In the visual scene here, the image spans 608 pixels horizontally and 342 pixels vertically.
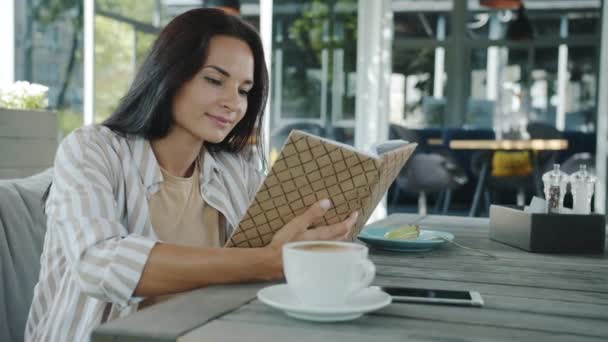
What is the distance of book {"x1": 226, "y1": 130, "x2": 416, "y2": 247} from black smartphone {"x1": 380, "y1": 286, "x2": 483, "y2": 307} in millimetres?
186

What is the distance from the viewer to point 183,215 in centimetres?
143

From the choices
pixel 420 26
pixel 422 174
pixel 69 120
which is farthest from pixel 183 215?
pixel 420 26

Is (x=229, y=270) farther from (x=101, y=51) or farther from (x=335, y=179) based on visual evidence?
(x=101, y=51)

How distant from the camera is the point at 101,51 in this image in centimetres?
607

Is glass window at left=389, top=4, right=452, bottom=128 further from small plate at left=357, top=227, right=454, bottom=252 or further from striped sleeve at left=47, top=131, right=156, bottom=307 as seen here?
striped sleeve at left=47, top=131, right=156, bottom=307

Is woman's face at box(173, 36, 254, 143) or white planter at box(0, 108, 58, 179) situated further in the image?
white planter at box(0, 108, 58, 179)

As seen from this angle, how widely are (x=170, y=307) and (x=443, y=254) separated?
0.67m

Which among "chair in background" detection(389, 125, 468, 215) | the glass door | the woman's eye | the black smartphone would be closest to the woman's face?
the woman's eye

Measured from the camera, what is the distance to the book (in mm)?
954

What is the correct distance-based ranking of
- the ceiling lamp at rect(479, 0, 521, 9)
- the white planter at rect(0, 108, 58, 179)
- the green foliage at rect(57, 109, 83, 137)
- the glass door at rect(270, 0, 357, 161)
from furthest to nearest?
the ceiling lamp at rect(479, 0, 521, 9) < the green foliage at rect(57, 109, 83, 137) < the glass door at rect(270, 0, 357, 161) < the white planter at rect(0, 108, 58, 179)

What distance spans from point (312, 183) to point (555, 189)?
1.93ft

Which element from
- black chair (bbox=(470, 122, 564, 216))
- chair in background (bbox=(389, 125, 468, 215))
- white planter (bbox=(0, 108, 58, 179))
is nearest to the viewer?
white planter (bbox=(0, 108, 58, 179))

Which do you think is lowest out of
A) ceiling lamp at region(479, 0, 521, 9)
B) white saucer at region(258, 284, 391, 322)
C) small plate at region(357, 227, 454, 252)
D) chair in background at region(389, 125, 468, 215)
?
chair in background at region(389, 125, 468, 215)

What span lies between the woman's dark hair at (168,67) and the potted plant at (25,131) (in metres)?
2.00
